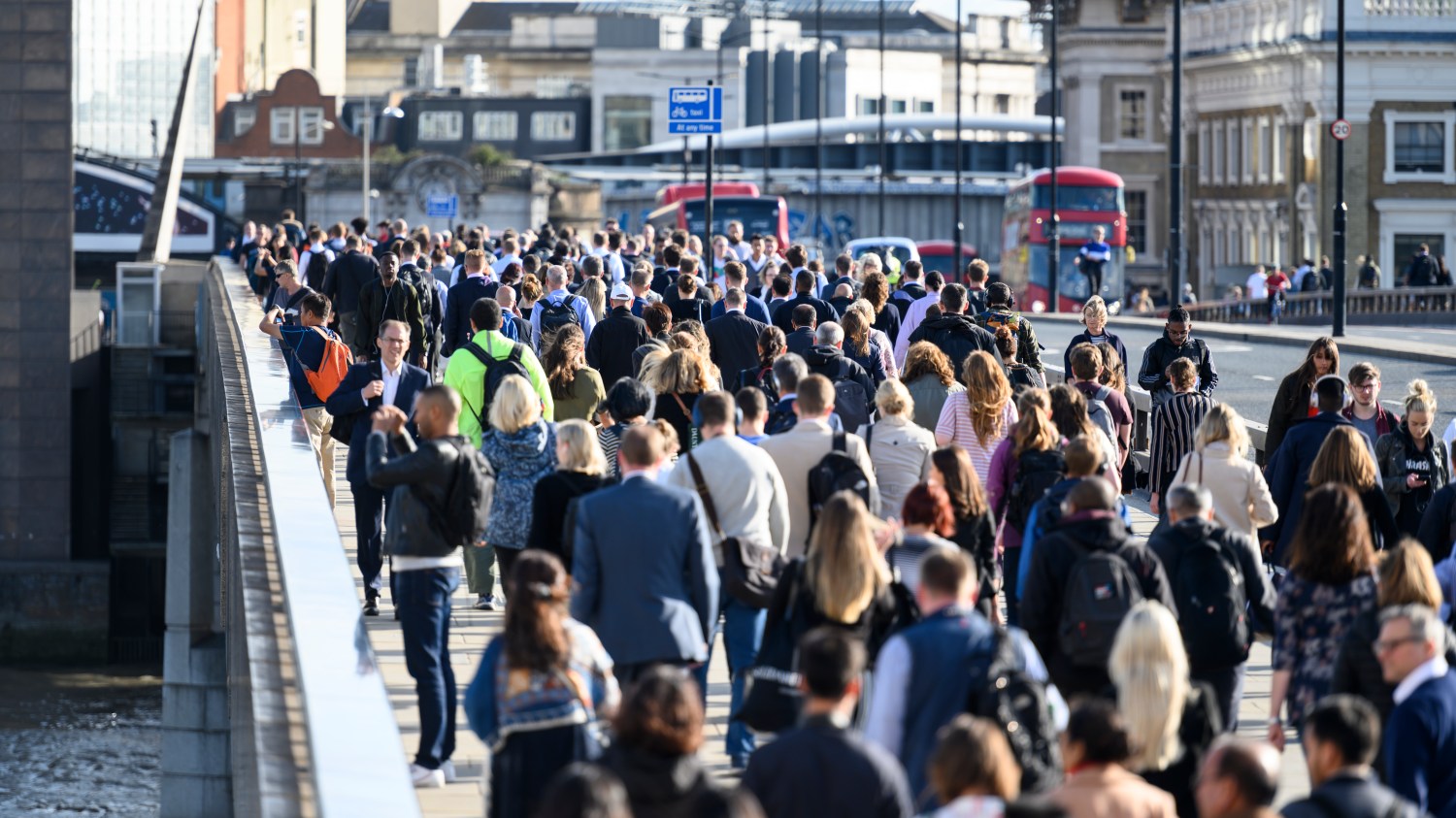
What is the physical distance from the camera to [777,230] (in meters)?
60.8

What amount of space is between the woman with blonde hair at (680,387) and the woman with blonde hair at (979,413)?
1206mm

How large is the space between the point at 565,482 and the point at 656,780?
3653 mm

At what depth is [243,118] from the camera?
11194 centimetres

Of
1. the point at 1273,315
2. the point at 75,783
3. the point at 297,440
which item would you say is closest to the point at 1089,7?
the point at 1273,315

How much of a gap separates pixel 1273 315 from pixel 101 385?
27994mm

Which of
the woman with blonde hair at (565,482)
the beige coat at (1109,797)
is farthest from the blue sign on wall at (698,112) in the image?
the beige coat at (1109,797)

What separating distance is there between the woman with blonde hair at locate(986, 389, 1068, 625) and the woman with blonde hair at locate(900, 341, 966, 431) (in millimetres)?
2347

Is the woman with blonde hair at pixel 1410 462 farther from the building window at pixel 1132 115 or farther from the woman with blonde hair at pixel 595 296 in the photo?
the building window at pixel 1132 115

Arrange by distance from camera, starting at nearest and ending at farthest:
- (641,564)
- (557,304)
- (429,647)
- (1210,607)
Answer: (641,564)
(1210,607)
(429,647)
(557,304)

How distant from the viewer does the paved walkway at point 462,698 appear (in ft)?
31.9

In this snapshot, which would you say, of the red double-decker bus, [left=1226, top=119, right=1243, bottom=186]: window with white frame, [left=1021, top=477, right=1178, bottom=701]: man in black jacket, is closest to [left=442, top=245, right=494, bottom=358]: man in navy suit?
[left=1021, top=477, right=1178, bottom=701]: man in black jacket

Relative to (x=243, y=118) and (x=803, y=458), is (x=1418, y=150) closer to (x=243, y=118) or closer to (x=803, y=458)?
(x=243, y=118)

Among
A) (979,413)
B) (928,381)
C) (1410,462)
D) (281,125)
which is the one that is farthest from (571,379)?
(281,125)

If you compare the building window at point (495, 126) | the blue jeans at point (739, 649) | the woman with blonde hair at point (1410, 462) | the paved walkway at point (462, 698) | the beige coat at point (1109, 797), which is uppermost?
the building window at point (495, 126)
